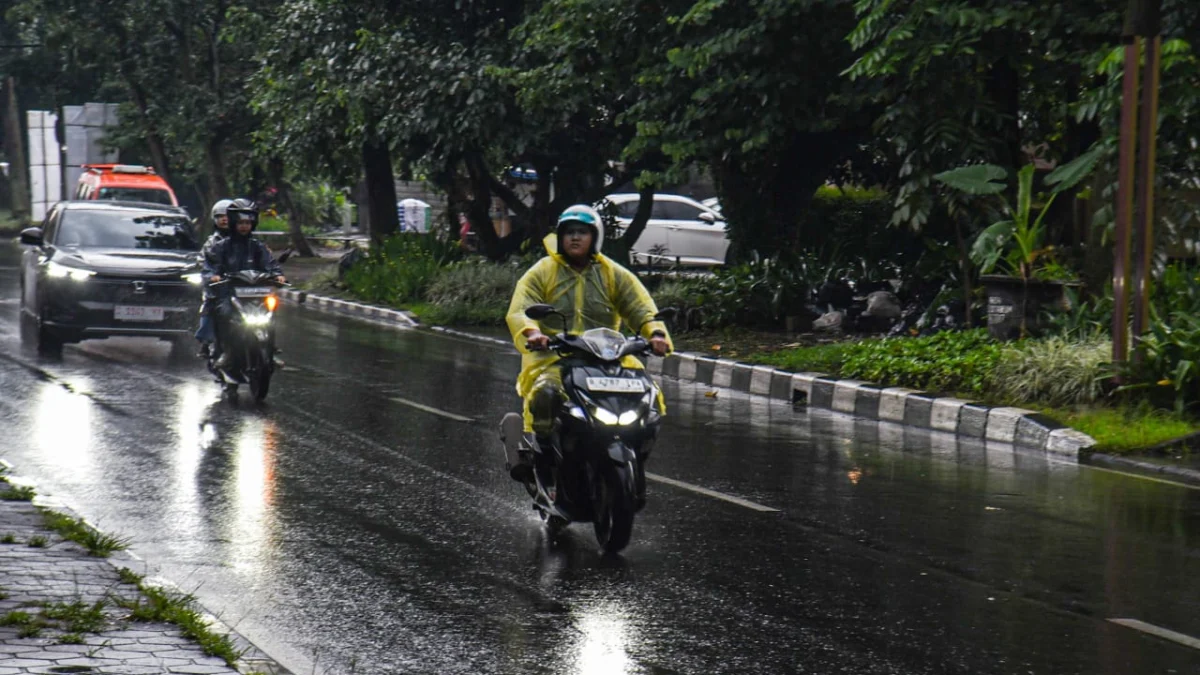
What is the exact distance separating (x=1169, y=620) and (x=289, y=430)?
721 centimetres

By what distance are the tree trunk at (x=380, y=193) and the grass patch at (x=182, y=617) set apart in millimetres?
22399

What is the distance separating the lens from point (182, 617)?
6051 millimetres

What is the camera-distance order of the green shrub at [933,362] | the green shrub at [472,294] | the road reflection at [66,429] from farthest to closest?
the green shrub at [472,294] < the green shrub at [933,362] < the road reflection at [66,429]

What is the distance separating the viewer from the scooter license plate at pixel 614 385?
788 cm

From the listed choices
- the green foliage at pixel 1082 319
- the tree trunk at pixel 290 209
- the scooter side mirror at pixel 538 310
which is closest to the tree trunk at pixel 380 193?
the tree trunk at pixel 290 209

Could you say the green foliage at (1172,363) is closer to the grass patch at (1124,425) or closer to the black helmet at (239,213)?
the grass patch at (1124,425)

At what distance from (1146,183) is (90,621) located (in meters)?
9.25

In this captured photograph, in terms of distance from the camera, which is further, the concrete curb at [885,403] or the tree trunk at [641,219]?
the tree trunk at [641,219]

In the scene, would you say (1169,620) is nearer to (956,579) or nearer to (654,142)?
(956,579)

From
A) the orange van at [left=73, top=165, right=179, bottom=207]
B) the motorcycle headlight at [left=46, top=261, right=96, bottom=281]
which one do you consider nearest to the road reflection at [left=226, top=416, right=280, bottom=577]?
the motorcycle headlight at [left=46, top=261, right=96, bottom=281]

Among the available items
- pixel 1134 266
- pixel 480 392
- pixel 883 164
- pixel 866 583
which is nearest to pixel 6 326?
pixel 480 392

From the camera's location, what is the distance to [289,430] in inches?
480

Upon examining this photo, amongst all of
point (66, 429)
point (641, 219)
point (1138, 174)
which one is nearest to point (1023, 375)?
point (1138, 174)

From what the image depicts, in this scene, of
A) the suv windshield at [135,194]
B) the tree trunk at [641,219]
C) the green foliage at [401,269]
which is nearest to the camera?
the green foliage at [401,269]
